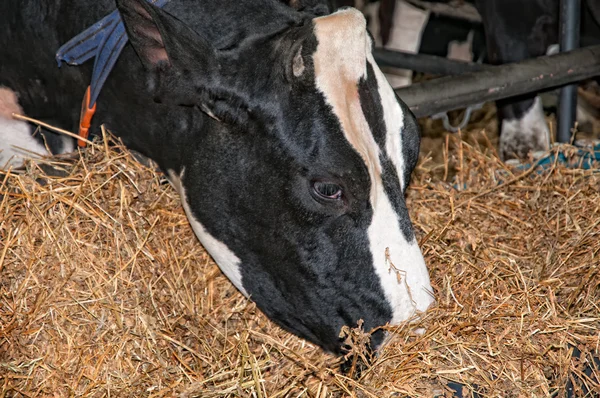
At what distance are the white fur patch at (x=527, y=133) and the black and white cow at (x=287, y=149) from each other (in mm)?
2412

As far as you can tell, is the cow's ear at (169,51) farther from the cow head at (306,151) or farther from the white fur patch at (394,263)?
the white fur patch at (394,263)

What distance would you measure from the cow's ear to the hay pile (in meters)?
0.37

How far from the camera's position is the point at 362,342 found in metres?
1.84

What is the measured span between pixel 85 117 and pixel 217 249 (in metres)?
0.57

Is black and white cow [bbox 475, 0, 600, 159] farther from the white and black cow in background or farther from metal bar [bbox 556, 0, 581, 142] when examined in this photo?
metal bar [bbox 556, 0, 581, 142]

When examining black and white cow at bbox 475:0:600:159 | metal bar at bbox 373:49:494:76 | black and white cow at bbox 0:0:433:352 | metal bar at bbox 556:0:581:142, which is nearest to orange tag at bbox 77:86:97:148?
black and white cow at bbox 0:0:433:352

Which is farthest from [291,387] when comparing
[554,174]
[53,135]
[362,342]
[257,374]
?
[554,174]

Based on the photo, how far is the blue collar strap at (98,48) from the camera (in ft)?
7.03

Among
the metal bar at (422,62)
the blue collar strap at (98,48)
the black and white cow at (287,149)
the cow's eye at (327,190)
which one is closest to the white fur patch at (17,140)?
the blue collar strap at (98,48)

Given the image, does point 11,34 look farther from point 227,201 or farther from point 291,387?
point 291,387

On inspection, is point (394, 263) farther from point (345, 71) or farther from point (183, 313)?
point (183, 313)

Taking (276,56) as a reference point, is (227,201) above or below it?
below

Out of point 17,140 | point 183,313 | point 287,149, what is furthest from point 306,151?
point 17,140

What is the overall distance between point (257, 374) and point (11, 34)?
140cm
